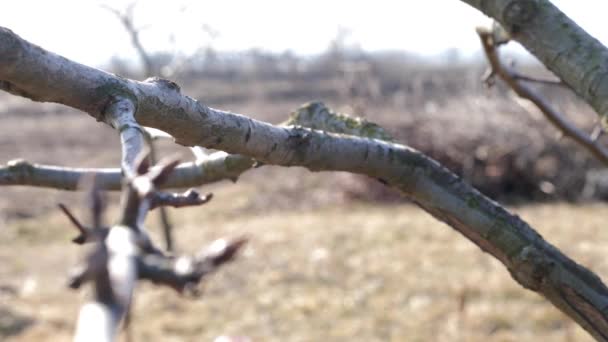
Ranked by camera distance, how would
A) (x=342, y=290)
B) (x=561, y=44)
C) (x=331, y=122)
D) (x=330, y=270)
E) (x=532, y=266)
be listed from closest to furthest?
(x=532, y=266), (x=561, y=44), (x=331, y=122), (x=342, y=290), (x=330, y=270)

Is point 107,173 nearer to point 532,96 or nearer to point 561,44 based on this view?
point 561,44

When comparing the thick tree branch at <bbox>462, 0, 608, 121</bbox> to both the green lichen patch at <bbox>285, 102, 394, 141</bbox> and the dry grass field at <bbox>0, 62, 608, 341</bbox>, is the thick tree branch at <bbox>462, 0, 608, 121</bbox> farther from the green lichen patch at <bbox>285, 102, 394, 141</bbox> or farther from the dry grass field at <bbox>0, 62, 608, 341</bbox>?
the dry grass field at <bbox>0, 62, 608, 341</bbox>

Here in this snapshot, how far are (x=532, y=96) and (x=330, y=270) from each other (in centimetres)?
487

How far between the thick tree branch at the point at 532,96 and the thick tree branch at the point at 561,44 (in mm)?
553

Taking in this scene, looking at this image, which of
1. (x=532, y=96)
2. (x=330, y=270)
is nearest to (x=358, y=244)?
(x=330, y=270)

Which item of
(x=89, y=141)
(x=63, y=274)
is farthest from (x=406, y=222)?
(x=89, y=141)

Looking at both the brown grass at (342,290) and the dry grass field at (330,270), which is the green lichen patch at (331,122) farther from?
the brown grass at (342,290)

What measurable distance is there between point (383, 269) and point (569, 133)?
4.66 m

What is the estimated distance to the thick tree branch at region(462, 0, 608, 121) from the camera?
4.41ft

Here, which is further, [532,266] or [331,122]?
[331,122]

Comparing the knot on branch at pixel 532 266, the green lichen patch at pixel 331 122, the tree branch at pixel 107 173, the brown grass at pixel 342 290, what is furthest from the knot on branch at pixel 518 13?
the brown grass at pixel 342 290

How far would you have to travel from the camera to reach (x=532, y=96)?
6.52 feet

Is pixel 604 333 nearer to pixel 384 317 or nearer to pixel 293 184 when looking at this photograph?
pixel 384 317

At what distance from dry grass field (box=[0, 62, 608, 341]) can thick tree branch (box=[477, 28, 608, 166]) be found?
122 centimetres
